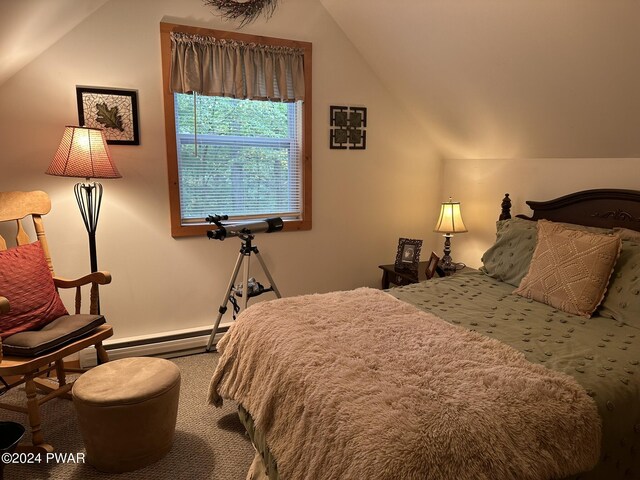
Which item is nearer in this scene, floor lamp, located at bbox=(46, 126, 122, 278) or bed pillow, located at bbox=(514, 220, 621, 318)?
bed pillow, located at bbox=(514, 220, 621, 318)

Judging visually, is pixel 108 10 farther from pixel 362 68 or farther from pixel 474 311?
pixel 474 311

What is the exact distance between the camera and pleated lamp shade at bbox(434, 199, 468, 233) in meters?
3.36

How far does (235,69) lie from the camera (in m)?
3.04

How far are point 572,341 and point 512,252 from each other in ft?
3.15

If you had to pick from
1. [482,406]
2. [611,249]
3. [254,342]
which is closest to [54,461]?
[254,342]

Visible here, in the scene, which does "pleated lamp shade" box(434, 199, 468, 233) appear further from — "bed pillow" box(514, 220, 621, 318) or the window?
the window

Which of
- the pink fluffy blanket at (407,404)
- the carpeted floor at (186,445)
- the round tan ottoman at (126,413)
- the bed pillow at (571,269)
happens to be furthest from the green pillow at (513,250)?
the round tan ottoman at (126,413)

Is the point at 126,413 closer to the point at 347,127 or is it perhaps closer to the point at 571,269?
the point at 571,269

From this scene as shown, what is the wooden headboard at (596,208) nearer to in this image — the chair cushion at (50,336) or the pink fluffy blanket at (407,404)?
the pink fluffy blanket at (407,404)

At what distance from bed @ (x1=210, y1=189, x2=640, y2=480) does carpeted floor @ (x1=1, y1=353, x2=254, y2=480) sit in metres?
0.23

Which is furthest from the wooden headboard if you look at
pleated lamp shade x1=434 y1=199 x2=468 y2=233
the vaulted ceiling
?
pleated lamp shade x1=434 y1=199 x2=468 y2=233

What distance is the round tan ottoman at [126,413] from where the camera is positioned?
1788mm

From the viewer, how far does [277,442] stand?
59.2 inches

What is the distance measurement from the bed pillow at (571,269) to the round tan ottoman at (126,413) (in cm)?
192
